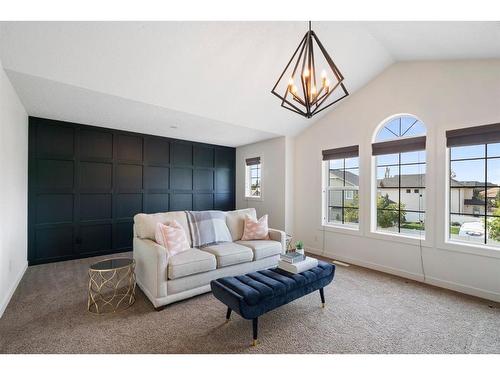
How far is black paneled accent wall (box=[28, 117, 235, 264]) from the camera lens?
3.74 m

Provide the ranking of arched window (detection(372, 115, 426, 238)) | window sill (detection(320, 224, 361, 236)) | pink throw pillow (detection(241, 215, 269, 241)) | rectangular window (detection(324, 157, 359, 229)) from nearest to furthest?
1. arched window (detection(372, 115, 426, 238))
2. pink throw pillow (detection(241, 215, 269, 241))
3. window sill (detection(320, 224, 361, 236))
4. rectangular window (detection(324, 157, 359, 229))

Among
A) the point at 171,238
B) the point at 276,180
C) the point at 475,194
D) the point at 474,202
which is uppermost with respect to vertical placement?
the point at 276,180

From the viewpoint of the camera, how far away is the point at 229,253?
2.92m

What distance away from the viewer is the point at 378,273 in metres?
3.50

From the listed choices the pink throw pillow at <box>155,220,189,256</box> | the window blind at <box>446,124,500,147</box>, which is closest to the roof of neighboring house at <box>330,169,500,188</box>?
the window blind at <box>446,124,500,147</box>

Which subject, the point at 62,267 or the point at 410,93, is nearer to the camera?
the point at 410,93

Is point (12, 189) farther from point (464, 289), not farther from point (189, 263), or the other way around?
point (464, 289)

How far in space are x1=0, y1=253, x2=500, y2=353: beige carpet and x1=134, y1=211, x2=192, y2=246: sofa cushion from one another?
0.71m

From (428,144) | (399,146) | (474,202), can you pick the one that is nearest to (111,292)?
(399,146)

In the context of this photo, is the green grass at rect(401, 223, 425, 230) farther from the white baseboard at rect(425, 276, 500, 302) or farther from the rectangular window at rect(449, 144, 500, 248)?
the white baseboard at rect(425, 276, 500, 302)

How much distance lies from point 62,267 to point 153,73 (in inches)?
127

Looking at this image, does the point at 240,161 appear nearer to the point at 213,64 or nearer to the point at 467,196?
the point at 213,64

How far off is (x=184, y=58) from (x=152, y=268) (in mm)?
2342
